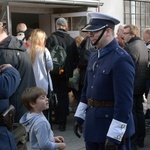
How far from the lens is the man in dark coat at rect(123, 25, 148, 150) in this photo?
5.21m

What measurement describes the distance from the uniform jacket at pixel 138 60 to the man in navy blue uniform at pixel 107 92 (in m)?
1.91

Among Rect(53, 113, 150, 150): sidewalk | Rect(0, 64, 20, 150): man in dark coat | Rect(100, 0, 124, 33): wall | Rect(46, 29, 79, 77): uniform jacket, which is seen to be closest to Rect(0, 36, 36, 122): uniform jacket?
Rect(0, 64, 20, 150): man in dark coat

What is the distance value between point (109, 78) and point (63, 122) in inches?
134

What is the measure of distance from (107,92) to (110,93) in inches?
1.1

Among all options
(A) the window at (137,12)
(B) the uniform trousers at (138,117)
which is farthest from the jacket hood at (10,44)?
(A) the window at (137,12)

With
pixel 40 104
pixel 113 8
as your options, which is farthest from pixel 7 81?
pixel 113 8

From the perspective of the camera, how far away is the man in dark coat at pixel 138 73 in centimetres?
521

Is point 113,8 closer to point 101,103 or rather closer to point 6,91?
point 101,103

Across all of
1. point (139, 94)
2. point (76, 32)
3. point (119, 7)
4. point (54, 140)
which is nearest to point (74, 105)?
point (76, 32)

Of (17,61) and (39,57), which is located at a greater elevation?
(17,61)

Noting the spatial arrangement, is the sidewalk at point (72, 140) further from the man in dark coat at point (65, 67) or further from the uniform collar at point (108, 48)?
the uniform collar at point (108, 48)

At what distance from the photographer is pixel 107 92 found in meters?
3.11

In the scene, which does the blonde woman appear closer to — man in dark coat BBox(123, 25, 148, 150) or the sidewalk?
the sidewalk

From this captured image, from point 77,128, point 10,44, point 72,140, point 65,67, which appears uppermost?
point 10,44
